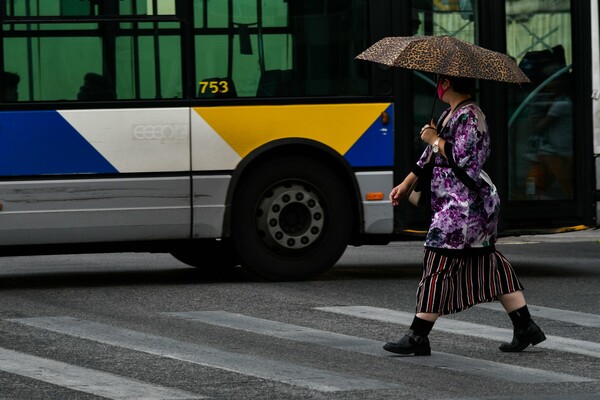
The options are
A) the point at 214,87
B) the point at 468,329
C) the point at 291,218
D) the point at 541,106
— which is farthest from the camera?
the point at 541,106

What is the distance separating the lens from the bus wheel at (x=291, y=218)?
39.4ft

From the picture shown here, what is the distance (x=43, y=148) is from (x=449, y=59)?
4234 millimetres

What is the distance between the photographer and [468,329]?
9.36m

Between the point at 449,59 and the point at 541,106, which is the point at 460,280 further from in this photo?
the point at 541,106

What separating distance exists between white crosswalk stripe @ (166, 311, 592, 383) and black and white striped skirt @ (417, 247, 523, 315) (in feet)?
0.97

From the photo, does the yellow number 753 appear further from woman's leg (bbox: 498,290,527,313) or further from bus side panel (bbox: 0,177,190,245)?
woman's leg (bbox: 498,290,527,313)

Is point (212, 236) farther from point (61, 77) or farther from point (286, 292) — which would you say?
point (61, 77)

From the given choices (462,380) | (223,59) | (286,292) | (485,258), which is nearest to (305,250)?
(286,292)

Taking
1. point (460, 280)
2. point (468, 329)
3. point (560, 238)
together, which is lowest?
point (560, 238)

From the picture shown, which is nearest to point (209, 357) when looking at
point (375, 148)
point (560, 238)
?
point (375, 148)

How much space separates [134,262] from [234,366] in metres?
7.18

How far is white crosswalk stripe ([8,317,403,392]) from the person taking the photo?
7219mm

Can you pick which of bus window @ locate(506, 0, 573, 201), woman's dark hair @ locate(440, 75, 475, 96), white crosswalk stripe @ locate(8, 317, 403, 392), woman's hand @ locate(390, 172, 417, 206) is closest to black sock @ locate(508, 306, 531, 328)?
woman's hand @ locate(390, 172, 417, 206)

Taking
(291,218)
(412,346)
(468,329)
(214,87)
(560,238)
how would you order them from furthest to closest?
1. (560,238)
2. (291,218)
3. (214,87)
4. (468,329)
5. (412,346)
